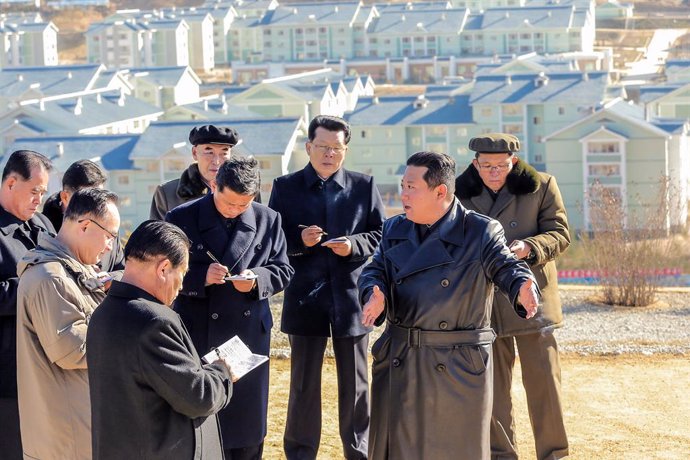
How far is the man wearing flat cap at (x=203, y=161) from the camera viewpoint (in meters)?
4.90

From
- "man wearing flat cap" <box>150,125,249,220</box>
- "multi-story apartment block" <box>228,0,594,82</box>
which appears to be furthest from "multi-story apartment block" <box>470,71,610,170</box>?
"man wearing flat cap" <box>150,125,249,220</box>

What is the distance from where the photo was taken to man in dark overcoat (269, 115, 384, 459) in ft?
16.3

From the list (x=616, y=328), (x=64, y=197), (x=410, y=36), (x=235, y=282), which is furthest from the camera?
(x=410, y=36)

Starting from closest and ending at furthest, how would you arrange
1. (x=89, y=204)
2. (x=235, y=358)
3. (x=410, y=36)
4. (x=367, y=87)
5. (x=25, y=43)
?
(x=235, y=358)
(x=89, y=204)
(x=367, y=87)
(x=410, y=36)
(x=25, y=43)

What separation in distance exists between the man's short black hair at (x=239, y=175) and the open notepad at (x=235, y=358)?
37.8 inches

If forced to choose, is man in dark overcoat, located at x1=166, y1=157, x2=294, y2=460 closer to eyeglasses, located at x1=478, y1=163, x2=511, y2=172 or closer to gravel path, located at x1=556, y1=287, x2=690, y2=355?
eyeglasses, located at x1=478, y1=163, x2=511, y2=172

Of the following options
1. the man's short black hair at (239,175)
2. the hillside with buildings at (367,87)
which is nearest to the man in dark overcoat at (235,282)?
the man's short black hair at (239,175)

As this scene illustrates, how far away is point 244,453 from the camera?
4418 mm

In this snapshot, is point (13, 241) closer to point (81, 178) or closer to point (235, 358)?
point (81, 178)

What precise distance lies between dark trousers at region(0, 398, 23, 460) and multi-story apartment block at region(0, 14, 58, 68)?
227 feet

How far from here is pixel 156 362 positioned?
9.98 ft

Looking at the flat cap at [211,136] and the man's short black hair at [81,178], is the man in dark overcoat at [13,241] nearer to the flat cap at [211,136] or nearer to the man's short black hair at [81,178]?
the man's short black hair at [81,178]

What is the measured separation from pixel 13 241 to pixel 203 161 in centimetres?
100

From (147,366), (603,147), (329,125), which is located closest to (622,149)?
(603,147)
